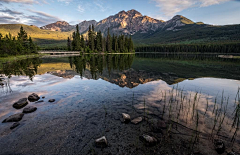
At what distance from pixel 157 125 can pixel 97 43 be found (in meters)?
103

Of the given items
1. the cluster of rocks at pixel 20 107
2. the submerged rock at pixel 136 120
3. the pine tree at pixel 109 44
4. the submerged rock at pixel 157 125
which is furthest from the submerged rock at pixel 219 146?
the pine tree at pixel 109 44

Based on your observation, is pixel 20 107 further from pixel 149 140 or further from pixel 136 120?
pixel 149 140

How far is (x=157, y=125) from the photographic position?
8.20m

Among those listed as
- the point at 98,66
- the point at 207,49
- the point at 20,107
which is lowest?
the point at 20,107

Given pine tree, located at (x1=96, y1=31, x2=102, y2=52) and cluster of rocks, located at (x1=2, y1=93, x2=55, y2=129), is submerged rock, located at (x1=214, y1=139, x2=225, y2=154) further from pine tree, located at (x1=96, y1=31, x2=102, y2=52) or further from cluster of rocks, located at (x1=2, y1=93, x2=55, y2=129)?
pine tree, located at (x1=96, y1=31, x2=102, y2=52)

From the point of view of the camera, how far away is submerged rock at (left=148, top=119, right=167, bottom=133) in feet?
25.5

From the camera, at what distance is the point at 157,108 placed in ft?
35.0

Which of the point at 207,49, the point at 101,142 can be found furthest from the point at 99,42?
the point at 207,49

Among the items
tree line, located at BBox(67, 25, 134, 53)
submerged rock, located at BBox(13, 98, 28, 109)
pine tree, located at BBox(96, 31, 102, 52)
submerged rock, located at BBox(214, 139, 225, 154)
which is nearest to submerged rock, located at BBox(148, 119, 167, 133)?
submerged rock, located at BBox(214, 139, 225, 154)

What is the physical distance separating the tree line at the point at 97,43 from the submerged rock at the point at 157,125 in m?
100

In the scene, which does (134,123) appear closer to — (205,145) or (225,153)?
(205,145)

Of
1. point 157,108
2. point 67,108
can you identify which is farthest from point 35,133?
point 157,108

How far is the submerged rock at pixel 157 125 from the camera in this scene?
25.5 feet

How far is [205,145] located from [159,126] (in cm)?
259
